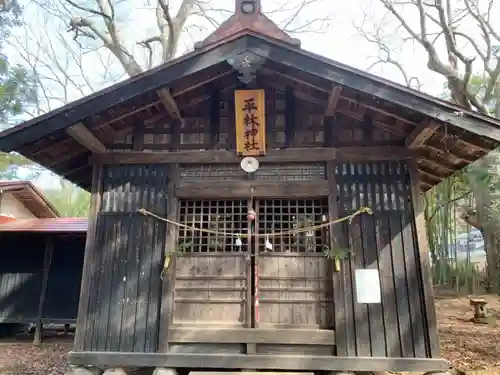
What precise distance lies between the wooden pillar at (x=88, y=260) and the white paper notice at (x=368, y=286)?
3.95 meters

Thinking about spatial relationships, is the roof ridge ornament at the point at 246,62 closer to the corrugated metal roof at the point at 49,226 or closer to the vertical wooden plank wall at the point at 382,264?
the vertical wooden plank wall at the point at 382,264

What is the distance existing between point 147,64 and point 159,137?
35.4ft

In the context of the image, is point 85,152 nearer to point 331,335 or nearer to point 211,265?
point 211,265

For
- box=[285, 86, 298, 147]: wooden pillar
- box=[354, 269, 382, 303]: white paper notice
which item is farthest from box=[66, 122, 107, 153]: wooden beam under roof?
box=[354, 269, 382, 303]: white paper notice

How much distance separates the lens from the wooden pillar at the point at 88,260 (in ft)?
18.5

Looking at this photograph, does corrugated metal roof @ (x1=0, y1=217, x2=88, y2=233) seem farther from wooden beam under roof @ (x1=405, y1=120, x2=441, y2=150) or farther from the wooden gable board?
wooden beam under roof @ (x1=405, y1=120, x2=441, y2=150)

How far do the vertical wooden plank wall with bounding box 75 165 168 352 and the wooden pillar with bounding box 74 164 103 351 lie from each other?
0.01 m

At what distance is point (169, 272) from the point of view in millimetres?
5758

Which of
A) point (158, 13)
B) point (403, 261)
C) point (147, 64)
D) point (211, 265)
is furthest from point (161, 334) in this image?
point (158, 13)

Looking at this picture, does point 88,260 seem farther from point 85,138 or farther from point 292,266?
point 292,266

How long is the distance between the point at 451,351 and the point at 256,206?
17.3 feet

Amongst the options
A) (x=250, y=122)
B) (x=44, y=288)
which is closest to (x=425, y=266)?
(x=250, y=122)

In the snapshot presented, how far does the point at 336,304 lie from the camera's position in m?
5.51

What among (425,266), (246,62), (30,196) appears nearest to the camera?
(246,62)
